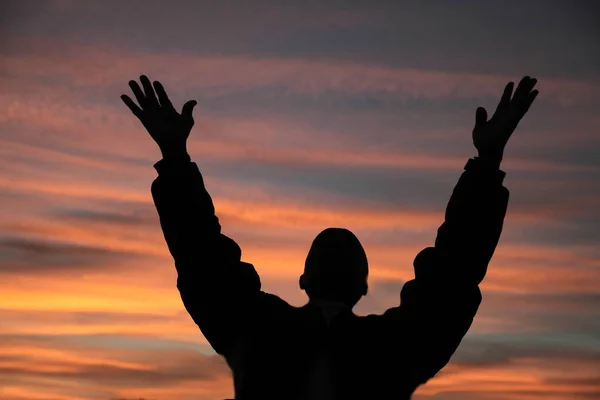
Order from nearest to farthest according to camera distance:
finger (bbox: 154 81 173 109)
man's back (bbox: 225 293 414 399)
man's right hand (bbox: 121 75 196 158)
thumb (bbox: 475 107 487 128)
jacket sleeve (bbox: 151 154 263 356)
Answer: man's back (bbox: 225 293 414 399), jacket sleeve (bbox: 151 154 263 356), man's right hand (bbox: 121 75 196 158), finger (bbox: 154 81 173 109), thumb (bbox: 475 107 487 128)

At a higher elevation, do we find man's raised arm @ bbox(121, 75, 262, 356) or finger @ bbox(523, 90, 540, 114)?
finger @ bbox(523, 90, 540, 114)

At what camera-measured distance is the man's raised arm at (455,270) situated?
5473mm

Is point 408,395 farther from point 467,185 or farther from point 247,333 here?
point 467,185

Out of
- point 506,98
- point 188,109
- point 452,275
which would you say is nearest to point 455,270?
point 452,275

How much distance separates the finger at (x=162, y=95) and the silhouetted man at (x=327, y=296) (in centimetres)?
1

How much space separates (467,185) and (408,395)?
5.02 ft

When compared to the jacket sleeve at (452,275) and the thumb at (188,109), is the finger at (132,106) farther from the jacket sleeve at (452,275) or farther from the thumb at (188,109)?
the jacket sleeve at (452,275)

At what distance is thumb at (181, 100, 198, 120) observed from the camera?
19.9 feet

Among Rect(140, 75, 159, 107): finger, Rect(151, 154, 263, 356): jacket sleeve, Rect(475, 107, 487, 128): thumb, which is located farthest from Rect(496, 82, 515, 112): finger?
Rect(140, 75, 159, 107): finger

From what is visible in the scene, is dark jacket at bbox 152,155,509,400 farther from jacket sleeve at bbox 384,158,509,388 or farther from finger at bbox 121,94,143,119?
finger at bbox 121,94,143,119

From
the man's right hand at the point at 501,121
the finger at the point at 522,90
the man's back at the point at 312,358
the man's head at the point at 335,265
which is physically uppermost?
the finger at the point at 522,90

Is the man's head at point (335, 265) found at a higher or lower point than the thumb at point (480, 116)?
lower

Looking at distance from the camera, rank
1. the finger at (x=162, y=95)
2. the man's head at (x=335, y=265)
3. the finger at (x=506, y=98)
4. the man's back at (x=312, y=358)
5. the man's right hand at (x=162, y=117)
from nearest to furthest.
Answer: the man's back at (x=312, y=358) → the man's head at (x=335, y=265) → the man's right hand at (x=162, y=117) → the finger at (x=162, y=95) → the finger at (x=506, y=98)

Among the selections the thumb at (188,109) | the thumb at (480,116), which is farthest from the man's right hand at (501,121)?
the thumb at (188,109)
